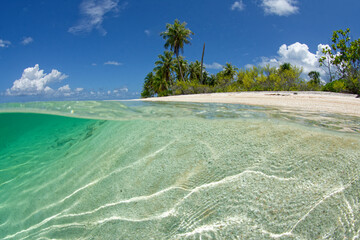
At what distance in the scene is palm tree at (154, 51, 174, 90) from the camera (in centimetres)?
3912

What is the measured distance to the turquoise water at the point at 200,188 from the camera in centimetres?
142

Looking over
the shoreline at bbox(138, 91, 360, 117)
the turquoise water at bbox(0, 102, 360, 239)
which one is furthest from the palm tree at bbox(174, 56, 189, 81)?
the turquoise water at bbox(0, 102, 360, 239)

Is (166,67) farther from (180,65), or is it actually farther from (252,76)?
(252,76)

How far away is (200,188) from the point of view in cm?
177

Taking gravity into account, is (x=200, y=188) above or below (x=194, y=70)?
below

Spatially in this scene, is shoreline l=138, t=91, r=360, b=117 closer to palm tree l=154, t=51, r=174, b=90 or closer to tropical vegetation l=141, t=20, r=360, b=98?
tropical vegetation l=141, t=20, r=360, b=98

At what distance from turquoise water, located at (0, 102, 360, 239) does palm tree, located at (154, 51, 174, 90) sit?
122 feet

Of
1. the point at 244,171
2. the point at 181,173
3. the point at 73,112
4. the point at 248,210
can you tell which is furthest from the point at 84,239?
the point at 73,112

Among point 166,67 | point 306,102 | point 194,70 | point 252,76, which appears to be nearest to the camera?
point 306,102

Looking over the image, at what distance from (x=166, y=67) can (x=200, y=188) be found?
39.8m

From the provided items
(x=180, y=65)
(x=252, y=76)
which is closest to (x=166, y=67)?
(x=180, y=65)

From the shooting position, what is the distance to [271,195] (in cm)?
154

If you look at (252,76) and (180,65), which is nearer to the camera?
(252,76)

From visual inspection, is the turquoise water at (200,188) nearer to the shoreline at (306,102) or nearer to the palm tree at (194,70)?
the shoreline at (306,102)
